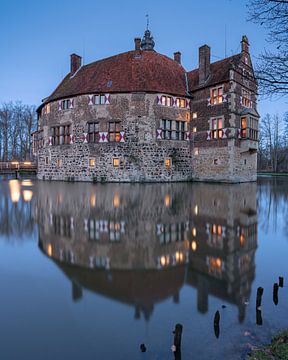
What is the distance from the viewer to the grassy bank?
2.70 metres

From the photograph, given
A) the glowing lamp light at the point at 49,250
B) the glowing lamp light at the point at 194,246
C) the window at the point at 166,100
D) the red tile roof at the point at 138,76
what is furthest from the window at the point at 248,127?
the glowing lamp light at the point at 49,250

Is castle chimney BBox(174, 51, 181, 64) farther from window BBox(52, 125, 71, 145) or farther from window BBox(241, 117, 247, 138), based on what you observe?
window BBox(52, 125, 71, 145)

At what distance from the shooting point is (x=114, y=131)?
88.1 feet

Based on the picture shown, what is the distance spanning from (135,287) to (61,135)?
27241mm

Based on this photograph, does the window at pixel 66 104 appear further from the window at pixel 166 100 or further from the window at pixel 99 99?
the window at pixel 166 100

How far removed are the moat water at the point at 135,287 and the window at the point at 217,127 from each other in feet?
60.3

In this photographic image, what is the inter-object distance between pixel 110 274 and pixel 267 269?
2.83 m

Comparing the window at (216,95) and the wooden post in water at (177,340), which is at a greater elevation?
the window at (216,95)

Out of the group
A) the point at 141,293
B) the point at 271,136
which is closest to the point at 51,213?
the point at 141,293

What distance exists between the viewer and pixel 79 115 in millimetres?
27969

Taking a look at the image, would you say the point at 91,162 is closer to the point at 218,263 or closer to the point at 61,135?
the point at 61,135

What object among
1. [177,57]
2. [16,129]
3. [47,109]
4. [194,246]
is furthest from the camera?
[16,129]

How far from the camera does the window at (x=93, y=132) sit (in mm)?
27273

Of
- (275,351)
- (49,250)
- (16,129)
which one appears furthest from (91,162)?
(16,129)
